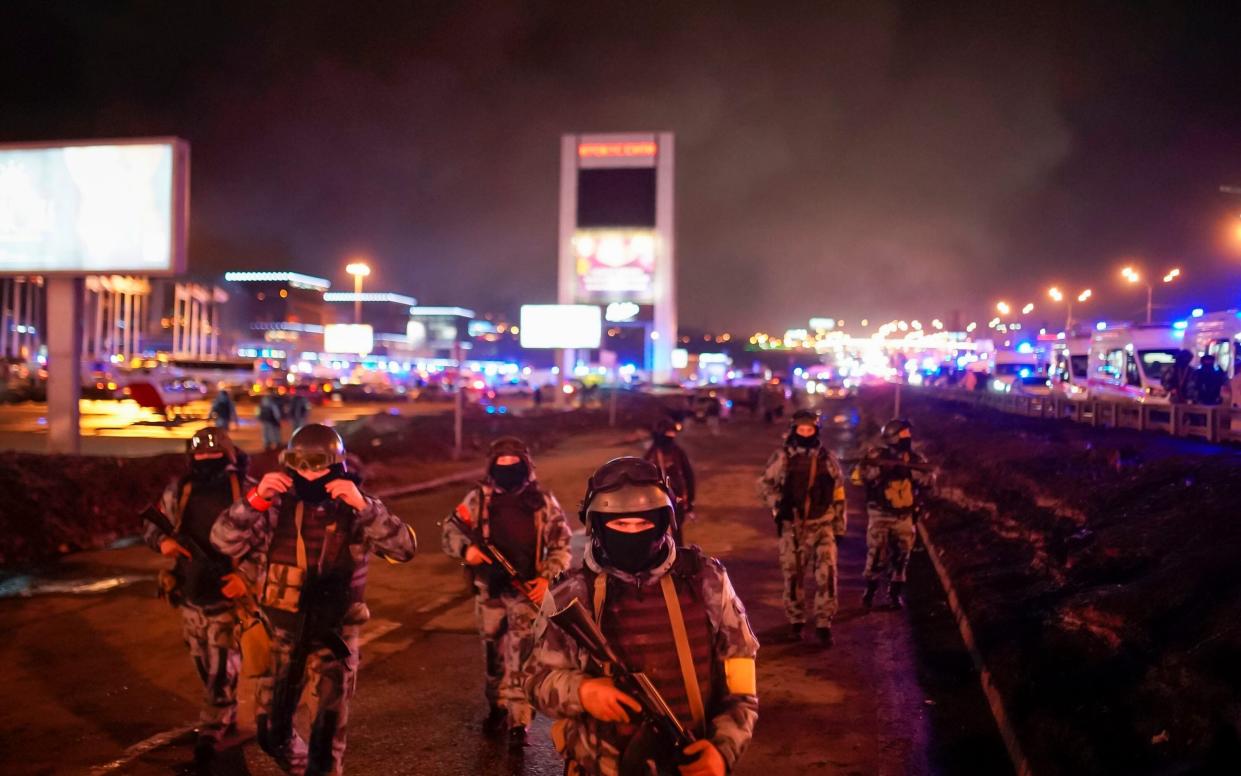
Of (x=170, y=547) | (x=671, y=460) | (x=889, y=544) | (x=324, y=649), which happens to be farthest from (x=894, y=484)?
(x=170, y=547)

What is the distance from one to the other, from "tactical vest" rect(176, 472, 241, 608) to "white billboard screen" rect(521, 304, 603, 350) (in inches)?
1552

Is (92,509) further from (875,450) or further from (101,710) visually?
(875,450)

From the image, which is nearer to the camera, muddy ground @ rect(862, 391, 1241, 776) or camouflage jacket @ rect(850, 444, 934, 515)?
muddy ground @ rect(862, 391, 1241, 776)

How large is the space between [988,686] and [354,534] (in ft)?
14.5

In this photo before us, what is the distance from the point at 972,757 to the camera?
5281 mm

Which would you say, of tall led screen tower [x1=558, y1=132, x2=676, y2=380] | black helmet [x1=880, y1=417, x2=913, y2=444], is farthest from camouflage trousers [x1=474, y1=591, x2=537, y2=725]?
tall led screen tower [x1=558, y1=132, x2=676, y2=380]

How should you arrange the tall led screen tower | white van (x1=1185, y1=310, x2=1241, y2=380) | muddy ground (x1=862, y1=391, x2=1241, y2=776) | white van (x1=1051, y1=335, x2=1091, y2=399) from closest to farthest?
muddy ground (x1=862, y1=391, x2=1241, y2=776) → white van (x1=1185, y1=310, x2=1241, y2=380) → white van (x1=1051, y1=335, x2=1091, y2=399) → the tall led screen tower

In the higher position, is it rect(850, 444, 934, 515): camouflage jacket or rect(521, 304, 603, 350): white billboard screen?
rect(521, 304, 603, 350): white billboard screen

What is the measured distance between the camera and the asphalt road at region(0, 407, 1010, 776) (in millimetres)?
5195

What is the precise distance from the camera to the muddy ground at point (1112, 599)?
448 centimetres

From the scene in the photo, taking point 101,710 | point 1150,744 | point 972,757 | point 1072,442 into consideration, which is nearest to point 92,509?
point 101,710

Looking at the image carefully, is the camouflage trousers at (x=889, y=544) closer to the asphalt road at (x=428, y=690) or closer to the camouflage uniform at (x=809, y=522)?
the asphalt road at (x=428, y=690)

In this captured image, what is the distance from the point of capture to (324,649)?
4141mm

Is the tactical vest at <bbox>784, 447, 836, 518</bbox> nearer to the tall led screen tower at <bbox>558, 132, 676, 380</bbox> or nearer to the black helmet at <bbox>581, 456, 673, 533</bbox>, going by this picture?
the black helmet at <bbox>581, 456, 673, 533</bbox>
